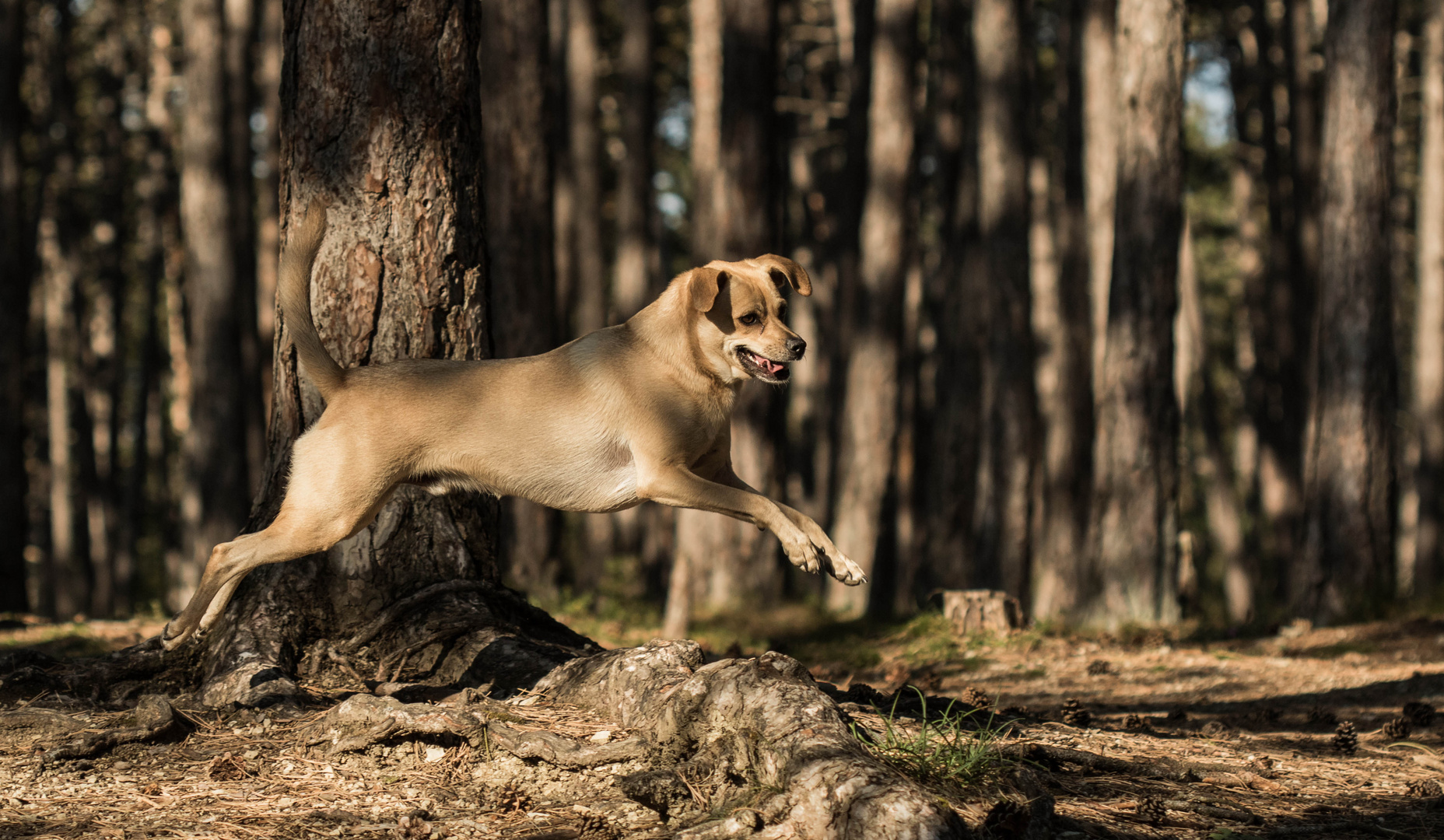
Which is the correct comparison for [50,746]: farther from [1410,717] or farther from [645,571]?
[645,571]

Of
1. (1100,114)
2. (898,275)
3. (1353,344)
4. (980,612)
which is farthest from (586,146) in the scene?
(1353,344)

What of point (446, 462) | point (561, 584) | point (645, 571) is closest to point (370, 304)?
point (446, 462)

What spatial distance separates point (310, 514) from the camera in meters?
5.68

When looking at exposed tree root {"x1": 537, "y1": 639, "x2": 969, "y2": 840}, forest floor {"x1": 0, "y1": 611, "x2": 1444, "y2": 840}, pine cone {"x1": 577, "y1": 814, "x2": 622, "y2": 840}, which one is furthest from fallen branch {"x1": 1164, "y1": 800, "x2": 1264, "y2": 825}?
pine cone {"x1": 577, "y1": 814, "x2": 622, "y2": 840}

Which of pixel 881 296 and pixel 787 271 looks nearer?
pixel 787 271

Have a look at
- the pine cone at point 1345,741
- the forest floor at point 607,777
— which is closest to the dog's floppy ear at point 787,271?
the forest floor at point 607,777

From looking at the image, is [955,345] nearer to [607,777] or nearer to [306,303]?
[306,303]

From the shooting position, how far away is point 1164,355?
12.0 meters

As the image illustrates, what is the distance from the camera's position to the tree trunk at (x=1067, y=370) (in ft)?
59.1

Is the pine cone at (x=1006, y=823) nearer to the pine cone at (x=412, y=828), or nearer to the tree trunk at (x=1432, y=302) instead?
the pine cone at (x=412, y=828)

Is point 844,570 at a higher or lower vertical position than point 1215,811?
higher

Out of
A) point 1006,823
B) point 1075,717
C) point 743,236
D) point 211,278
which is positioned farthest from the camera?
point 211,278

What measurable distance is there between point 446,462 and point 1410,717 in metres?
5.53

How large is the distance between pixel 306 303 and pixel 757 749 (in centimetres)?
328
